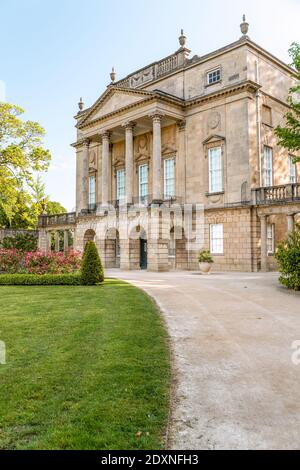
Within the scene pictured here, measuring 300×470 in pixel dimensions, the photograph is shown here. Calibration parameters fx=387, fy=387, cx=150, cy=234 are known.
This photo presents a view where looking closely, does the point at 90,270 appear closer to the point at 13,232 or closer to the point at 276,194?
the point at 276,194

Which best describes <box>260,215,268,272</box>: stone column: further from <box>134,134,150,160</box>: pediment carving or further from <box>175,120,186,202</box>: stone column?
<box>134,134,150,160</box>: pediment carving

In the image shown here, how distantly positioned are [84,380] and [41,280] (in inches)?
512

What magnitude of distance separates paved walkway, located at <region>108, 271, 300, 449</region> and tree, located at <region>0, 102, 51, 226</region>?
2084 cm

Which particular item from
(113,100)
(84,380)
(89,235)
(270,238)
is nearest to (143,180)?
(113,100)

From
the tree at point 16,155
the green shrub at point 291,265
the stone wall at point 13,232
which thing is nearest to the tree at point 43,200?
the stone wall at point 13,232

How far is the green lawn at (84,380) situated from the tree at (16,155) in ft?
66.3

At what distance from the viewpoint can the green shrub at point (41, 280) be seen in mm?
17125

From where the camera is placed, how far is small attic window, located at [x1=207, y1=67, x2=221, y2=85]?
27708 mm

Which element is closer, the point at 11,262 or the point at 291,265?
the point at 291,265

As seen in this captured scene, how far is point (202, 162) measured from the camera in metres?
28.6

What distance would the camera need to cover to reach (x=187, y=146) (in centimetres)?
2969

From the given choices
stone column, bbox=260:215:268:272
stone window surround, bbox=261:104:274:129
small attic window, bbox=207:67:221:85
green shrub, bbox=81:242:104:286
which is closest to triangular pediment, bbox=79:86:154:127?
small attic window, bbox=207:67:221:85

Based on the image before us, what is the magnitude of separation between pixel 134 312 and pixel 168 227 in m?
18.3
